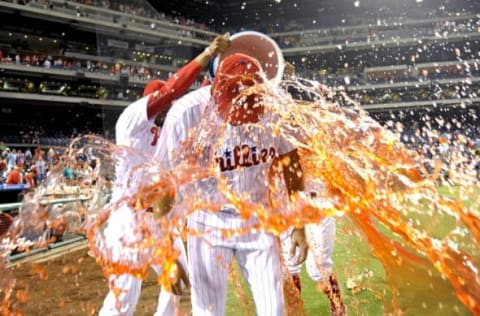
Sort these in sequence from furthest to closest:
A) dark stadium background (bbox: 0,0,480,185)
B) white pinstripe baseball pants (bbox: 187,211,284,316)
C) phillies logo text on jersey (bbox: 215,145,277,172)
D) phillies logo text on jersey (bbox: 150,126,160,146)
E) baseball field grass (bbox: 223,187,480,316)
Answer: dark stadium background (bbox: 0,0,480,185) → baseball field grass (bbox: 223,187,480,316) → phillies logo text on jersey (bbox: 150,126,160,146) → phillies logo text on jersey (bbox: 215,145,277,172) → white pinstripe baseball pants (bbox: 187,211,284,316)

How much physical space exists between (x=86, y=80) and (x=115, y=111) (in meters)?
3.65

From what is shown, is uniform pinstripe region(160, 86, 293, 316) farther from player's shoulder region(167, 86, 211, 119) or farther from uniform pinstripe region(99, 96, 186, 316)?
uniform pinstripe region(99, 96, 186, 316)

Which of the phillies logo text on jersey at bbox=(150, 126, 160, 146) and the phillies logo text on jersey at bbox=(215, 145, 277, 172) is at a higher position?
A: the phillies logo text on jersey at bbox=(150, 126, 160, 146)

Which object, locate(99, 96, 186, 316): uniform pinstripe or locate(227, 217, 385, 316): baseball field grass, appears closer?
locate(99, 96, 186, 316): uniform pinstripe

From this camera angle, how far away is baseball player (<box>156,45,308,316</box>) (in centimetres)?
269

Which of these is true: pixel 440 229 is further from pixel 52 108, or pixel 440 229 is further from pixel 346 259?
pixel 52 108

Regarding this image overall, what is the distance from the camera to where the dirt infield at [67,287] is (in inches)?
217

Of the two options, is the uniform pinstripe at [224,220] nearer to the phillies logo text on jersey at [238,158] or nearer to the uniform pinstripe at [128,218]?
the phillies logo text on jersey at [238,158]

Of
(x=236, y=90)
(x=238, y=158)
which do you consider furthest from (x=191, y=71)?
(x=238, y=158)

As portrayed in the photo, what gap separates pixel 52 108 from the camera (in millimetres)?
31953

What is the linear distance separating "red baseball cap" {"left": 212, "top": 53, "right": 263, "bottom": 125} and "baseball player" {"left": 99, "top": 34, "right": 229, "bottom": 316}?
2.62ft

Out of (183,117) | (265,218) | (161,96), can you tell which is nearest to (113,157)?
(161,96)

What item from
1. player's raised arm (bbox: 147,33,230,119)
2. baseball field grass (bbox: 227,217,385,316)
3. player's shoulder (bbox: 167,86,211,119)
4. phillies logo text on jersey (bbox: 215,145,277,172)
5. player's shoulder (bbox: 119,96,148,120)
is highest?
player's raised arm (bbox: 147,33,230,119)

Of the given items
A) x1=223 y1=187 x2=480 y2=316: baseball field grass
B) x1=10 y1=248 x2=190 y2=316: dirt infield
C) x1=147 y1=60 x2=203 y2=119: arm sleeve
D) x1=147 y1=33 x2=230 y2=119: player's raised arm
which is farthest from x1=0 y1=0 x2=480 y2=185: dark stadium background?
x1=147 y1=33 x2=230 y2=119: player's raised arm
